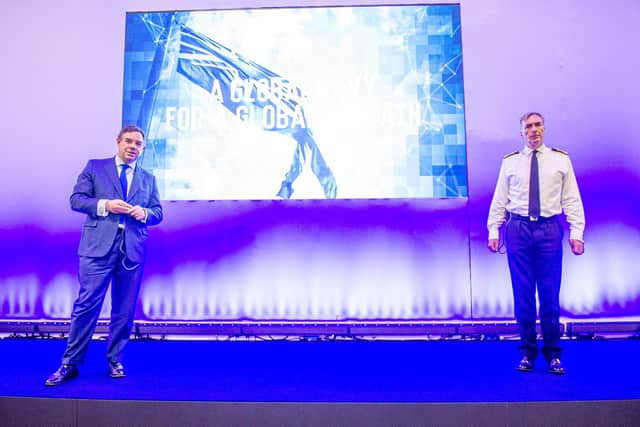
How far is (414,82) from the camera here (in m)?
4.01

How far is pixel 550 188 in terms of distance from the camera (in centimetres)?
265

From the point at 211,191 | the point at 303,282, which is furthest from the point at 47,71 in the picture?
the point at 303,282

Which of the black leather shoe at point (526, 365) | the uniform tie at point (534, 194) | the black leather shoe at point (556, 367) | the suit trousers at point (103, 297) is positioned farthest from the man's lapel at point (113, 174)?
the black leather shoe at point (556, 367)

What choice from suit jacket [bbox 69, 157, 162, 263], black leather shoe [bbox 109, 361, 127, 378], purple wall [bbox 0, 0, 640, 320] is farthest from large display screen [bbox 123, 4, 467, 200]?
black leather shoe [bbox 109, 361, 127, 378]

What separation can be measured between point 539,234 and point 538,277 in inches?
10.9

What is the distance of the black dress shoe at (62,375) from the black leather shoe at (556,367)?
281cm

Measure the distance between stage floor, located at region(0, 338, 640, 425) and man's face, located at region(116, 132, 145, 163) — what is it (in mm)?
1330

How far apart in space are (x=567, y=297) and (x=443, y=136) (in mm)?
1846

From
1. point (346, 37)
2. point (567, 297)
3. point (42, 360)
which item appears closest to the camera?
point (42, 360)

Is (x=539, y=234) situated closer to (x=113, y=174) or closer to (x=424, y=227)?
(x=424, y=227)

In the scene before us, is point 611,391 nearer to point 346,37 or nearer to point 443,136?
point 443,136

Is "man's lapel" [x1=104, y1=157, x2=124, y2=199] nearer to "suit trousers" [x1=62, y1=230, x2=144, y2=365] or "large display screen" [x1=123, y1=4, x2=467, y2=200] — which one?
"suit trousers" [x1=62, y1=230, x2=144, y2=365]

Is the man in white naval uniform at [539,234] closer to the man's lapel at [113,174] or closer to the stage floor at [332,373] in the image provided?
the stage floor at [332,373]

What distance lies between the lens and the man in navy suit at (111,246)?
95.3 inches
